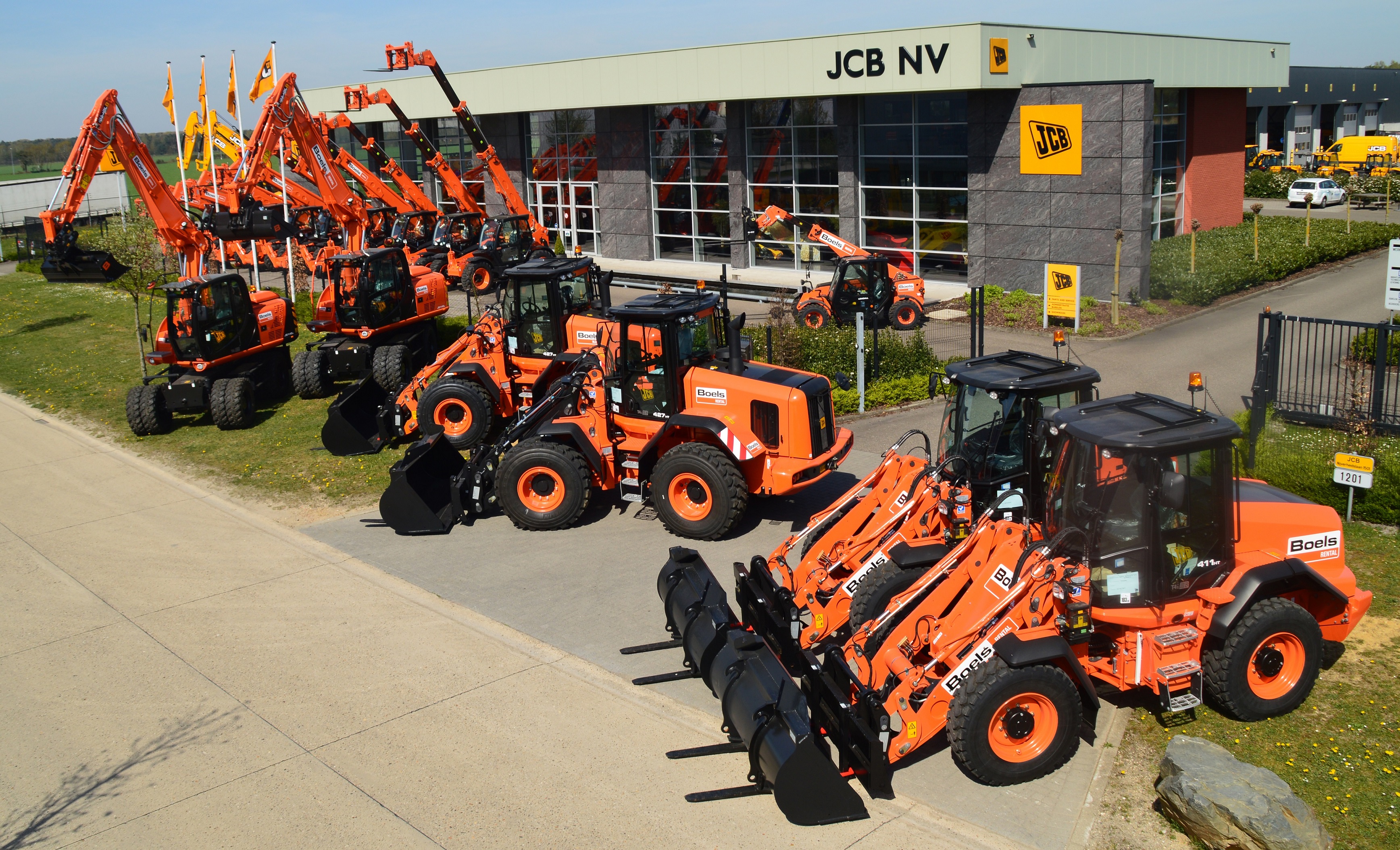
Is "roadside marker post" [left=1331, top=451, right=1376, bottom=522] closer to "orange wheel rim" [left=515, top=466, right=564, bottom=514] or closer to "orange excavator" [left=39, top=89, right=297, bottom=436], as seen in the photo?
"orange wheel rim" [left=515, top=466, right=564, bottom=514]

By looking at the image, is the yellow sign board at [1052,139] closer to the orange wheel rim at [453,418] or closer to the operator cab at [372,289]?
the operator cab at [372,289]

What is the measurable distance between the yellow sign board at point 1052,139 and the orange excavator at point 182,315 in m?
16.9

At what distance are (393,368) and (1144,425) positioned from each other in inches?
548

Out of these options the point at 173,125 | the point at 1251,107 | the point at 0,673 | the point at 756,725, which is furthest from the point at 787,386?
the point at 1251,107

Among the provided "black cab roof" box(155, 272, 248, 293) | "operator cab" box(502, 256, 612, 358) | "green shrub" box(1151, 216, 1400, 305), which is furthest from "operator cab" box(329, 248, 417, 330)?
"green shrub" box(1151, 216, 1400, 305)

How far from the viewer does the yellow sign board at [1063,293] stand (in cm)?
2231

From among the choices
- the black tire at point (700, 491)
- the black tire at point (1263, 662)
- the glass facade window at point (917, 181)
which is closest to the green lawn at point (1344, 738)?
Result: the black tire at point (1263, 662)

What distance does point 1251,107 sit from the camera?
5622cm

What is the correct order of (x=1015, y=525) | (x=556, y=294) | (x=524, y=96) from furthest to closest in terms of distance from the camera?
1. (x=524, y=96)
2. (x=556, y=294)
3. (x=1015, y=525)

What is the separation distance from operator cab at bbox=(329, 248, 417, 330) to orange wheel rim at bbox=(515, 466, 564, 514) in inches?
336

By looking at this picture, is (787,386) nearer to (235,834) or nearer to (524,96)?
(235,834)

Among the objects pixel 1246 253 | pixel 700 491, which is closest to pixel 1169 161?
pixel 1246 253

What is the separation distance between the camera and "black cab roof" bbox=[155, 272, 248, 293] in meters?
18.2

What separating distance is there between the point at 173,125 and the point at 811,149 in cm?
1671
